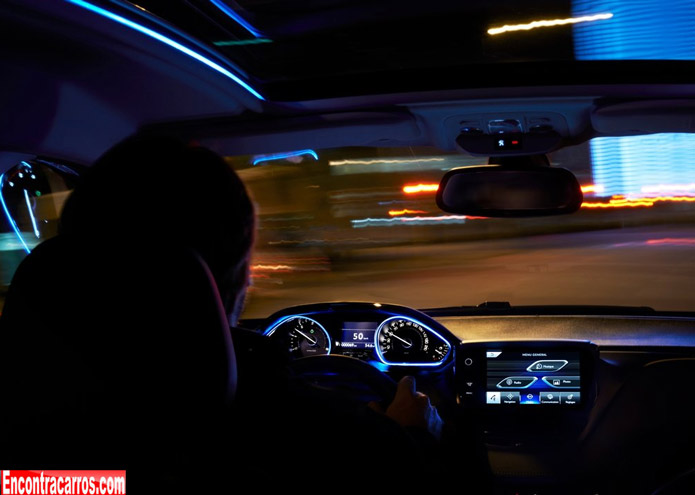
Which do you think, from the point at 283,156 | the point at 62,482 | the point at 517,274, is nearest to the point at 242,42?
the point at 283,156

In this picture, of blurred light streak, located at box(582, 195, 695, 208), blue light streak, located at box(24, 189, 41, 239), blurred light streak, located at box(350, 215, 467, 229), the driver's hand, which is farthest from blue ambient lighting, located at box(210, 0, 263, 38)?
blurred light streak, located at box(582, 195, 695, 208)

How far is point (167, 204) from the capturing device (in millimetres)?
1818

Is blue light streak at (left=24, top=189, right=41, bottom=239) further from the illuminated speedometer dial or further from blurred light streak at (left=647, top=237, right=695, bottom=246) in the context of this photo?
blurred light streak at (left=647, top=237, right=695, bottom=246)

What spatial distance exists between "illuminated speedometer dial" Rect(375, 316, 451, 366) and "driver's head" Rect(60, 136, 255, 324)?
2.76 metres

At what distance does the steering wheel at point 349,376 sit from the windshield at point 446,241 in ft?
16.9

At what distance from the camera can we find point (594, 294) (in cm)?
1012

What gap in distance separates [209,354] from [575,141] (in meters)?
3.26

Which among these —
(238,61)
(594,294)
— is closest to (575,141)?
(238,61)

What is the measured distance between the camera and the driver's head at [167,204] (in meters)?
1.81

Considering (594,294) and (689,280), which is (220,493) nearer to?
(594,294)

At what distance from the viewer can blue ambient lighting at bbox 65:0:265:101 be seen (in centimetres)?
280

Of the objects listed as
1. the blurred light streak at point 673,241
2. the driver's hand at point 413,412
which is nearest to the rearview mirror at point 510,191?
the driver's hand at point 413,412

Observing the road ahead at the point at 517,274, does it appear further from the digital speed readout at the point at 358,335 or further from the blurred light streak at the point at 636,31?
the blurred light streak at the point at 636,31

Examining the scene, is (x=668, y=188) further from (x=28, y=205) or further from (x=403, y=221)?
(x=28, y=205)
